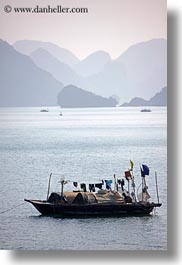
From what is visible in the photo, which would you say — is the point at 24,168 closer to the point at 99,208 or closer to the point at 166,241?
the point at 99,208

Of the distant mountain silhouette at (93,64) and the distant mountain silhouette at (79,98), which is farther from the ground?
the distant mountain silhouette at (93,64)

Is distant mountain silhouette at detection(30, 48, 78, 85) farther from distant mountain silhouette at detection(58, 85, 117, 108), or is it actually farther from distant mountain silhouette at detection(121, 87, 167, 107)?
distant mountain silhouette at detection(121, 87, 167, 107)

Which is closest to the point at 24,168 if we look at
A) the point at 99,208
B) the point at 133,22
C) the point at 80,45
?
the point at 99,208

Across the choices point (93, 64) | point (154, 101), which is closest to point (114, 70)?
point (93, 64)

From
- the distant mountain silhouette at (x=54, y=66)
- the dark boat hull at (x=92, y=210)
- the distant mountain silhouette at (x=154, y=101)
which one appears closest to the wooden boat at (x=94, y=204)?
the dark boat hull at (x=92, y=210)

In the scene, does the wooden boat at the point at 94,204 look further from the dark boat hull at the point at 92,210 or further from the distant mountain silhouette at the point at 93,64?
the distant mountain silhouette at the point at 93,64

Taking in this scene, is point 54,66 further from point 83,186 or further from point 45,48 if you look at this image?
point 83,186

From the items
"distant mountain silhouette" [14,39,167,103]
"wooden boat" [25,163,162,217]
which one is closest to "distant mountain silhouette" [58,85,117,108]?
"distant mountain silhouette" [14,39,167,103]
